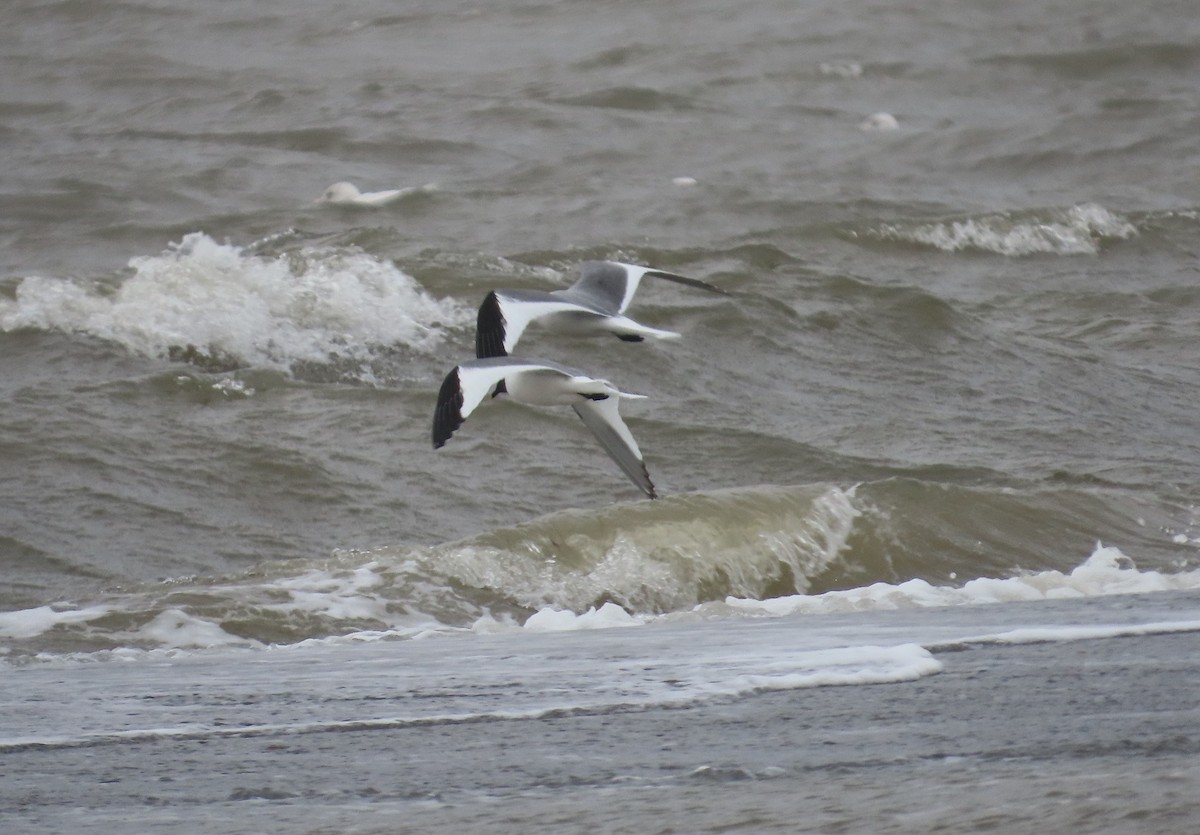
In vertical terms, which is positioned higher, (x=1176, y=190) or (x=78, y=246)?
(x=78, y=246)

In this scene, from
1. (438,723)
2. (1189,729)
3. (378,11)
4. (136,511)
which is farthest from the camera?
(378,11)

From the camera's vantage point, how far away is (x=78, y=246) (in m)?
12.9

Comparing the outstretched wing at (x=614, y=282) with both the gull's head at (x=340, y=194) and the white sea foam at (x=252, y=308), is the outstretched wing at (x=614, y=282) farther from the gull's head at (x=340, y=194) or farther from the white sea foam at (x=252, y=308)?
the gull's head at (x=340, y=194)

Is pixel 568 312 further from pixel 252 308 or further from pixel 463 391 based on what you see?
pixel 252 308

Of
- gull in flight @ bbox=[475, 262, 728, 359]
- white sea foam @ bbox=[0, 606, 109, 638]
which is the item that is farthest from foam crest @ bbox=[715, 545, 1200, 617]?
white sea foam @ bbox=[0, 606, 109, 638]

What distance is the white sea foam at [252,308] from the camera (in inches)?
412

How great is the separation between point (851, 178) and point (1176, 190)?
2858 millimetres

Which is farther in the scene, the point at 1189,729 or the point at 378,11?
the point at 378,11

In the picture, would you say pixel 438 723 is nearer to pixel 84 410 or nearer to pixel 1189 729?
pixel 1189 729

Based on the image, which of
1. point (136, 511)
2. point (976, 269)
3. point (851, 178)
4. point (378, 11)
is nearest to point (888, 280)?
point (976, 269)

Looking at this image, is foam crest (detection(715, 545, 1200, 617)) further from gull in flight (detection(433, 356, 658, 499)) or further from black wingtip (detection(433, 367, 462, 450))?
black wingtip (detection(433, 367, 462, 450))

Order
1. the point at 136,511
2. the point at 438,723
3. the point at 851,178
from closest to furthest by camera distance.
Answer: the point at 438,723, the point at 136,511, the point at 851,178

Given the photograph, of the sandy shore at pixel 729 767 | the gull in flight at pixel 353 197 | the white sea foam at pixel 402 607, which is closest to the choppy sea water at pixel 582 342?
the white sea foam at pixel 402 607

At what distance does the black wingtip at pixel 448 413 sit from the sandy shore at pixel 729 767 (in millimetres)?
1723
